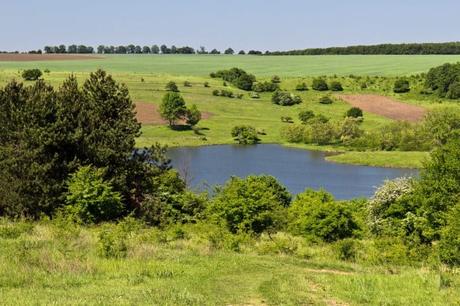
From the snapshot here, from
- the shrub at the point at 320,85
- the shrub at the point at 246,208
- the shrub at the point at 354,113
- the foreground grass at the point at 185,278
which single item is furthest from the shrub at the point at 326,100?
the foreground grass at the point at 185,278

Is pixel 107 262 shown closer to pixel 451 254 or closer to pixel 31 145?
pixel 451 254

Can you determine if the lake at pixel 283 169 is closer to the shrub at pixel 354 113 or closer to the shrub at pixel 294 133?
the shrub at pixel 294 133

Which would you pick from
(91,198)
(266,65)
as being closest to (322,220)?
(91,198)

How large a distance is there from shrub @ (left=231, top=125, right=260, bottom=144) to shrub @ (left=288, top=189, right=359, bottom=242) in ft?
212

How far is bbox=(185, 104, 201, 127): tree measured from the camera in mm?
100688

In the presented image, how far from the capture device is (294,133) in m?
98.3

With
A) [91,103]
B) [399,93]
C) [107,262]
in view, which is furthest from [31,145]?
[399,93]

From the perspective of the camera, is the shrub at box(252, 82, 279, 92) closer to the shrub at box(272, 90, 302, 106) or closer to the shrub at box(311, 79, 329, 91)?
the shrub at box(272, 90, 302, 106)

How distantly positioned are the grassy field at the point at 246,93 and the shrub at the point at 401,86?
152 centimetres

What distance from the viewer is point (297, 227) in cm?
3022

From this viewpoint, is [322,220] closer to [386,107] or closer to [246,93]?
[386,107]

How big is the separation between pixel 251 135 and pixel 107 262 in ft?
272

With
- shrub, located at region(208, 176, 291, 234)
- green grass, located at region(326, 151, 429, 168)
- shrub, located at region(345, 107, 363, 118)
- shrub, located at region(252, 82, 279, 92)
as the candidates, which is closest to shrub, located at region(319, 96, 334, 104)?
shrub, located at region(345, 107, 363, 118)

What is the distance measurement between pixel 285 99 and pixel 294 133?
2201 centimetres
